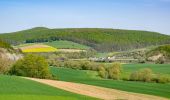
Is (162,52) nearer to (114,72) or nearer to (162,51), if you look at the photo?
(162,51)

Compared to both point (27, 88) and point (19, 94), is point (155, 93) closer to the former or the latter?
point (27, 88)

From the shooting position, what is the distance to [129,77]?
263 feet

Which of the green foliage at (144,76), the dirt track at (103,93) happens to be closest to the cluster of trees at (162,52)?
the green foliage at (144,76)

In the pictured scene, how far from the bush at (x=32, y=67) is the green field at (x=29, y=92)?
57.5 ft

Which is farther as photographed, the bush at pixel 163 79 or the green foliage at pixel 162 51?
the green foliage at pixel 162 51

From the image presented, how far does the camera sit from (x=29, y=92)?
1617 inches

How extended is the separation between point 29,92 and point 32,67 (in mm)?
26358

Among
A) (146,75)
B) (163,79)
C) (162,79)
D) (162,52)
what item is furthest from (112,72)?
(162,52)

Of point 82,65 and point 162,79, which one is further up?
point 162,79

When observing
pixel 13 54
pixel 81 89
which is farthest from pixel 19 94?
pixel 13 54

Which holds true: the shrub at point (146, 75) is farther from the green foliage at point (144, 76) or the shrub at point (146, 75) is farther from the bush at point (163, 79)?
the bush at point (163, 79)

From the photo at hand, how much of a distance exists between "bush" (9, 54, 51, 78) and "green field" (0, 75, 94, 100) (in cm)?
1754

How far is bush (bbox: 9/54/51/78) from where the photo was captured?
66875 mm

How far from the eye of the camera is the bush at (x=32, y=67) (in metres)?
66.9
